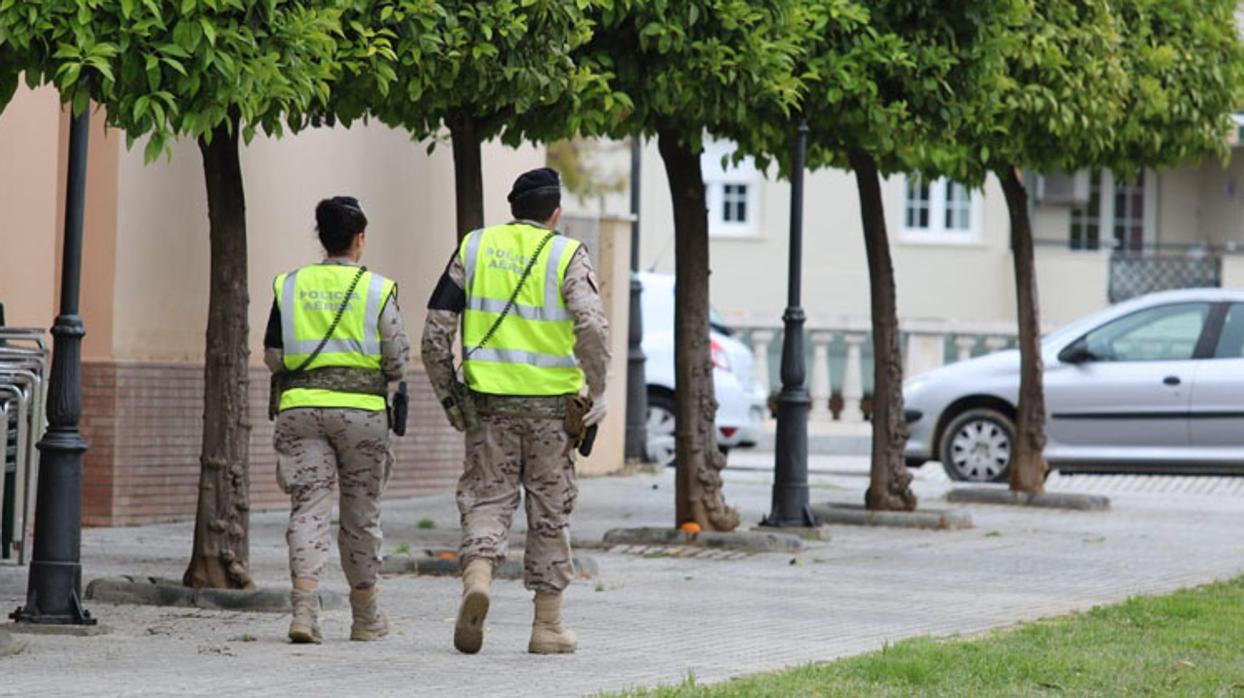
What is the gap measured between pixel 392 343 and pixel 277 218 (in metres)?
6.94

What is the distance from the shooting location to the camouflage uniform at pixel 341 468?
33.6ft

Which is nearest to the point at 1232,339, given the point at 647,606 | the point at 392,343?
the point at 647,606

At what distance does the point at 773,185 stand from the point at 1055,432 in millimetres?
20608

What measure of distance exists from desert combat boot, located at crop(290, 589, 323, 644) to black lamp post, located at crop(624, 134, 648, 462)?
11824mm

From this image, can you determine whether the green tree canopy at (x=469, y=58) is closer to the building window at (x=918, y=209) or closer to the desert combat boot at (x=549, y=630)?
the desert combat boot at (x=549, y=630)

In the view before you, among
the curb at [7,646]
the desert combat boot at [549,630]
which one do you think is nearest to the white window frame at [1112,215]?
the desert combat boot at [549,630]

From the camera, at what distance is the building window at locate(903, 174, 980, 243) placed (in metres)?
41.3

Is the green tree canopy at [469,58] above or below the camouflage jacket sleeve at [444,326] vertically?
above

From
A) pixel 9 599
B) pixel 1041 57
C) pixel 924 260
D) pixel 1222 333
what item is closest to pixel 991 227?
pixel 924 260

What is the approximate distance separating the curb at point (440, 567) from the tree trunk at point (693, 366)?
5.63 ft

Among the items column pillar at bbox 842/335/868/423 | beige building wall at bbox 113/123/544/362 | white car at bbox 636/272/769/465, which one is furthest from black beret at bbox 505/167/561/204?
column pillar at bbox 842/335/868/423

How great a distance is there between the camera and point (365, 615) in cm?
1023

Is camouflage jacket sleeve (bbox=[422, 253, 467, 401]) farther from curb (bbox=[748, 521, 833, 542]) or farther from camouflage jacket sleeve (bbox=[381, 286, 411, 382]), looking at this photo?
curb (bbox=[748, 521, 833, 542])

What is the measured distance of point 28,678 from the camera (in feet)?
28.9
